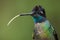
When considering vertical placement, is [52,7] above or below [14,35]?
above

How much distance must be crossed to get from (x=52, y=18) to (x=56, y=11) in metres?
0.07

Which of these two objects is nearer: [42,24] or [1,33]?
[42,24]

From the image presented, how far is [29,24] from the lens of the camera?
7.06ft

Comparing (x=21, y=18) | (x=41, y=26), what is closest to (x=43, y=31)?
(x=41, y=26)

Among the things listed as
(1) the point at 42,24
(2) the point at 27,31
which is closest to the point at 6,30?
(2) the point at 27,31

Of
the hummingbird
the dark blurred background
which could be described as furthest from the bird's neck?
the dark blurred background

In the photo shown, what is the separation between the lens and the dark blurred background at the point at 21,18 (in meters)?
2.11

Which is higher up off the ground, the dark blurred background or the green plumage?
the dark blurred background

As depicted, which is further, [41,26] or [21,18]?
[21,18]

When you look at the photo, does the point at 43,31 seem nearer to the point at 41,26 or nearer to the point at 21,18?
the point at 41,26

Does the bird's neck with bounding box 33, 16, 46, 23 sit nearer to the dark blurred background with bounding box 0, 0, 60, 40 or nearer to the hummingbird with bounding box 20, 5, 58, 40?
the hummingbird with bounding box 20, 5, 58, 40

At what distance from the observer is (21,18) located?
2172mm

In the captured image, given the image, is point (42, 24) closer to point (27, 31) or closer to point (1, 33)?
point (27, 31)

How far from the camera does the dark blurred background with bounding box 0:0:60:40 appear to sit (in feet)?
6.93
